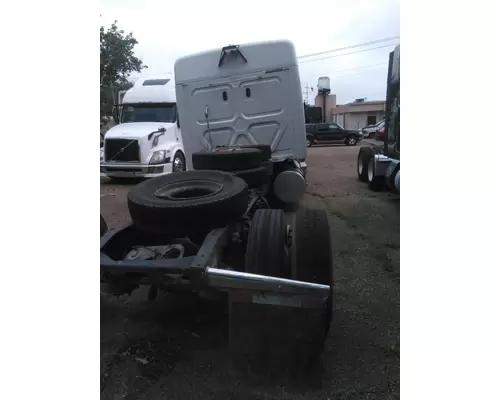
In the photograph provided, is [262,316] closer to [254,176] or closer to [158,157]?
[254,176]

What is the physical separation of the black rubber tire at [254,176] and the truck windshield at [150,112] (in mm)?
5952

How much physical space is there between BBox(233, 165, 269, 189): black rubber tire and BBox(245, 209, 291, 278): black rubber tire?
6.09ft

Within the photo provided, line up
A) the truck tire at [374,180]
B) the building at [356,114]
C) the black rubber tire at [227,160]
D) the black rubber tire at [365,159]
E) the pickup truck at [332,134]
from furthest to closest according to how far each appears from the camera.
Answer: the building at [356,114] < the pickup truck at [332,134] < the black rubber tire at [365,159] < the truck tire at [374,180] < the black rubber tire at [227,160]

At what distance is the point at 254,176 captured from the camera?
4672 mm

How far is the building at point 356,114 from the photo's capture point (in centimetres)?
4000

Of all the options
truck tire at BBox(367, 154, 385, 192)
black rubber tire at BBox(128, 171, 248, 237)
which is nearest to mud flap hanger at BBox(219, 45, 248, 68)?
black rubber tire at BBox(128, 171, 248, 237)

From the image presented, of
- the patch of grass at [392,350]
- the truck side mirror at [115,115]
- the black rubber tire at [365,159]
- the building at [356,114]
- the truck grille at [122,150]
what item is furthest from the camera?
the building at [356,114]

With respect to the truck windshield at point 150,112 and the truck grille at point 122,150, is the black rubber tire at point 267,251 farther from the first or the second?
the truck windshield at point 150,112

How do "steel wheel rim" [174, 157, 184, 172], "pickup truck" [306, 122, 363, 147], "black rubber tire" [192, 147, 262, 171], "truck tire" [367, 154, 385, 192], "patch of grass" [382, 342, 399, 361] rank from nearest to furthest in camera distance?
"patch of grass" [382, 342, 399, 361] < "black rubber tire" [192, 147, 262, 171] < "truck tire" [367, 154, 385, 192] < "steel wheel rim" [174, 157, 184, 172] < "pickup truck" [306, 122, 363, 147]

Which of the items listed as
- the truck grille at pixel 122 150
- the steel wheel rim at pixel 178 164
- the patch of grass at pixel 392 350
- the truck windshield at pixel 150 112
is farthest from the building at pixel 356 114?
the patch of grass at pixel 392 350

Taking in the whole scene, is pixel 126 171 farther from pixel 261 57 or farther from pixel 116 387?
pixel 116 387

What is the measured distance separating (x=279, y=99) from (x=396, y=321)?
408 cm

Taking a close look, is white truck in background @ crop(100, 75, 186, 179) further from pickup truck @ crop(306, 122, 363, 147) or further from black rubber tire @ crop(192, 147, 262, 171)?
pickup truck @ crop(306, 122, 363, 147)

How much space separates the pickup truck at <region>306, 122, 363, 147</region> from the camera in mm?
26484
